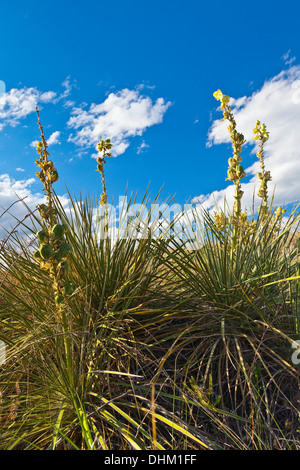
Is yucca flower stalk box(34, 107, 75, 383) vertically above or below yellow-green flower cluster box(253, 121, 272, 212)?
below

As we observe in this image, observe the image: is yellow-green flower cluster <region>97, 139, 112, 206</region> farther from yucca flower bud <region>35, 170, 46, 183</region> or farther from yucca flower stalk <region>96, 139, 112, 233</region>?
yucca flower bud <region>35, 170, 46, 183</region>

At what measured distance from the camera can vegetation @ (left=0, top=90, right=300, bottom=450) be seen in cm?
171

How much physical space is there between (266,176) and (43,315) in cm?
225

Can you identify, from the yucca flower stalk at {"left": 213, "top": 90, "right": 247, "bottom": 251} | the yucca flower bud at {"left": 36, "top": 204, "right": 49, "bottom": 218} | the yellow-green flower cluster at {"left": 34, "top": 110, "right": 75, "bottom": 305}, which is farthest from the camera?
the yucca flower stalk at {"left": 213, "top": 90, "right": 247, "bottom": 251}

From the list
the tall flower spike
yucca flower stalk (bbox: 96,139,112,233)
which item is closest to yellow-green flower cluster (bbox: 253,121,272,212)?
the tall flower spike

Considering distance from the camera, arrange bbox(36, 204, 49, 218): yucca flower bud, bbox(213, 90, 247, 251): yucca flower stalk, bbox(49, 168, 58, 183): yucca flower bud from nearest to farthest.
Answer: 1. bbox(36, 204, 49, 218): yucca flower bud
2. bbox(49, 168, 58, 183): yucca flower bud
3. bbox(213, 90, 247, 251): yucca flower stalk

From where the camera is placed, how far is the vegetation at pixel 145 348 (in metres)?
1.71

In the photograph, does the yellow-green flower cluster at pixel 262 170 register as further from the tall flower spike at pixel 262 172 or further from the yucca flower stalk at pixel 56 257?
the yucca flower stalk at pixel 56 257

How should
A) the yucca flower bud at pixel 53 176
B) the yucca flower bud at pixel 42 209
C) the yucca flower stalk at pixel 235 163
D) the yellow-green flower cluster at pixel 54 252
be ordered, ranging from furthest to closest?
1. the yucca flower stalk at pixel 235 163
2. the yucca flower bud at pixel 53 176
3. the yucca flower bud at pixel 42 209
4. the yellow-green flower cluster at pixel 54 252

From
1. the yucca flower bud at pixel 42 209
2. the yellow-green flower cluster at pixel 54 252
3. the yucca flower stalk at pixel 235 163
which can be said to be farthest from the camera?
the yucca flower stalk at pixel 235 163

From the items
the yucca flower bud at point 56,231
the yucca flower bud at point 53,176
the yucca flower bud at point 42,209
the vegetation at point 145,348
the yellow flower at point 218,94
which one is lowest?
the vegetation at point 145,348

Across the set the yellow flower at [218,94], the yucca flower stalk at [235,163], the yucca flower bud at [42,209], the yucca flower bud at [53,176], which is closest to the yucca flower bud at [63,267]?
the yucca flower bud at [42,209]
